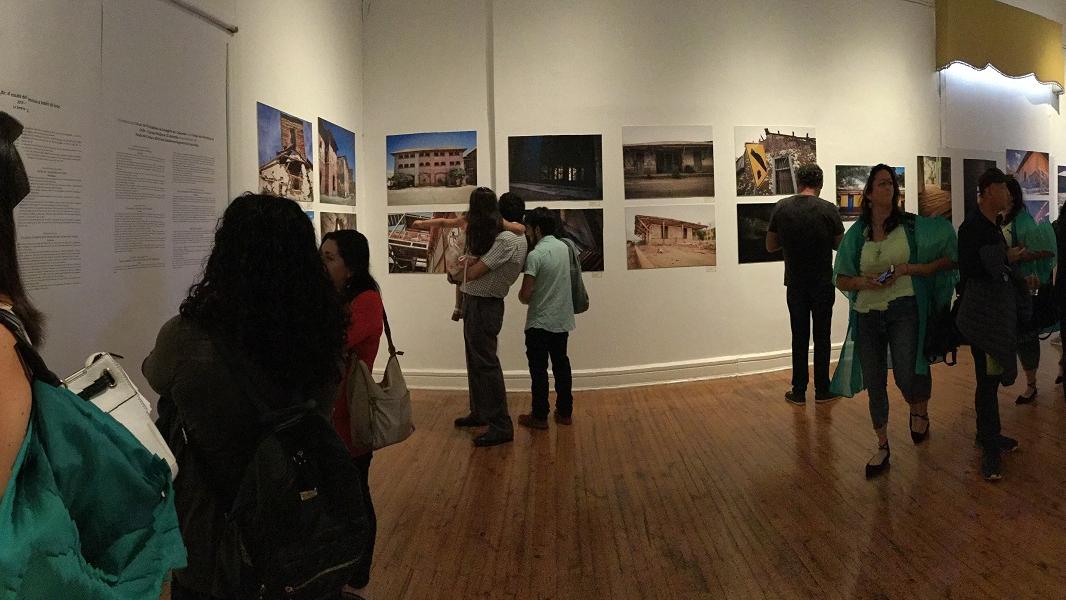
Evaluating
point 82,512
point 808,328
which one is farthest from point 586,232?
point 82,512

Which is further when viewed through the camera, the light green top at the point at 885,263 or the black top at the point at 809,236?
the black top at the point at 809,236

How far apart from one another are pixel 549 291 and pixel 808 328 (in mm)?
2556

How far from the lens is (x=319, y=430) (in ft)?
5.90

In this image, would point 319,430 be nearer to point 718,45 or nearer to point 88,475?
point 88,475

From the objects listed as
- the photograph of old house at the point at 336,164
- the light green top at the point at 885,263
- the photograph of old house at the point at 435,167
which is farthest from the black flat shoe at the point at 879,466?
the photograph of old house at the point at 336,164

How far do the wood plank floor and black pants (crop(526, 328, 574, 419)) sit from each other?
0.27 m

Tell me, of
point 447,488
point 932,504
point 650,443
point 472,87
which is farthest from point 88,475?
point 472,87

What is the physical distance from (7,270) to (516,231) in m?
4.33

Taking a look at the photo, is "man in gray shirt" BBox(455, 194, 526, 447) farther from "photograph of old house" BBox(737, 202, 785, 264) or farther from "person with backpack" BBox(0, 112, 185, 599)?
"person with backpack" BBox(0, 112, 185, 599)

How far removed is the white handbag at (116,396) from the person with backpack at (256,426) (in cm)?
17

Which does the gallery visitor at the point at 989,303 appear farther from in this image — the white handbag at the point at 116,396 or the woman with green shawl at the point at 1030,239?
the white handbag at the point at 116,396

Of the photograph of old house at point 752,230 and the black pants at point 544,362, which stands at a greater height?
the photograph of old house at point 752,230

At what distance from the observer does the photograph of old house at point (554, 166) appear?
7.03 m

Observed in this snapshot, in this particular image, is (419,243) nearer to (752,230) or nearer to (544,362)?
(544,362)
